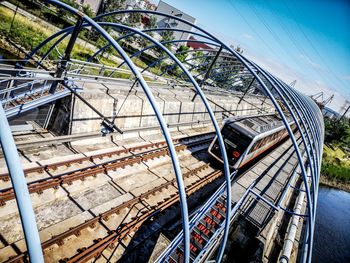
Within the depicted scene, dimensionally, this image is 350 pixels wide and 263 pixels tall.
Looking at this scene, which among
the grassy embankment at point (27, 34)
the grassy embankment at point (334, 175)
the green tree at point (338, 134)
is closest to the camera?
the grassy embankment at point (27, 34)

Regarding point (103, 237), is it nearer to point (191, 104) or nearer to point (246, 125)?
point (246, 125)

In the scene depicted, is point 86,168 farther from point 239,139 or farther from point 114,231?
point 239,139

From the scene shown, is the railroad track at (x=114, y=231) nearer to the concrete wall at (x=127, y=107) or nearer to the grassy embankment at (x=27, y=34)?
the concrete wall at (x=127, y=107)

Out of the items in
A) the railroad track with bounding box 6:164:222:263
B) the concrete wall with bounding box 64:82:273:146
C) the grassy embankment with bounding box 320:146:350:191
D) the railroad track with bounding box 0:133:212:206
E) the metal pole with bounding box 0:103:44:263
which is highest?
the metal pole with bounding box 0:103:44:263

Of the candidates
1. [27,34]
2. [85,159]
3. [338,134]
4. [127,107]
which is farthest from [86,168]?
[338,134]

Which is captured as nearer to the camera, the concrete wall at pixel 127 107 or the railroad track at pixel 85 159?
the railroad track at pixel 85 159

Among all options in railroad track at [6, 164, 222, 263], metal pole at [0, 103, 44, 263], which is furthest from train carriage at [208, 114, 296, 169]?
metal pole at [0, 103, 44, 263]

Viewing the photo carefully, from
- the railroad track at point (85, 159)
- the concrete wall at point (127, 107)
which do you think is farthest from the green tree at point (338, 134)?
the railroad track at point (85, 159)

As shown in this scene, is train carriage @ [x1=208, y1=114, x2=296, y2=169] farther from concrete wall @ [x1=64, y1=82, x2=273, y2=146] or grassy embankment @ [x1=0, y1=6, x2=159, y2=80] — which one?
grassy embankment @ [x1=0, y1=6, x2=159, y2=80]

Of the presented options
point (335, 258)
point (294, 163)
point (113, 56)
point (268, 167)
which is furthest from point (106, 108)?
point (113, 56)
